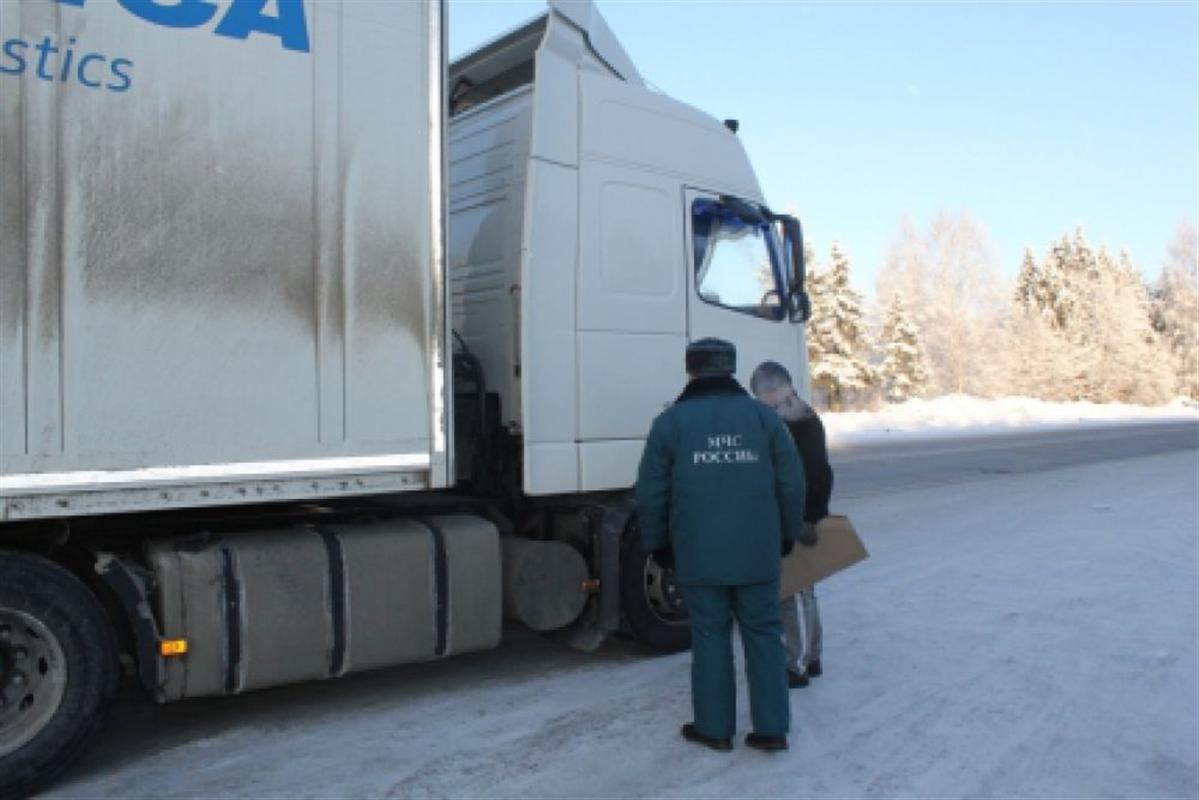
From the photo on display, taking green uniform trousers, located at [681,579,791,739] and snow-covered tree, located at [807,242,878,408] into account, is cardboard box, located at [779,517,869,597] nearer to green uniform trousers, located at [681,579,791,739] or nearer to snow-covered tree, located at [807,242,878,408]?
green uniform trousers, located at [681,579,791,739]

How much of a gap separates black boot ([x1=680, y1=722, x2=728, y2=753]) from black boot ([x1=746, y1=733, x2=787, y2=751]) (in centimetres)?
11

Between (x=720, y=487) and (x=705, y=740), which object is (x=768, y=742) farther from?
(x=720, y=487)

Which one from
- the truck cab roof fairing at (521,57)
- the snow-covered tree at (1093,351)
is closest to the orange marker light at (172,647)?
the truck cab roof fairing at (521,57)

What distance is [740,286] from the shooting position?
655 centimetres

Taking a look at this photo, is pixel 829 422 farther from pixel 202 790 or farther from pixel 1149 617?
pixel 202 790

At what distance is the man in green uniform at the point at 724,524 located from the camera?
173 inches

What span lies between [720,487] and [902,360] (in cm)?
5144

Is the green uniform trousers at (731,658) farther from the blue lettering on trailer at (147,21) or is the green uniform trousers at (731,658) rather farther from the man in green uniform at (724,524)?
the blue lettering on trailer at (147,21)

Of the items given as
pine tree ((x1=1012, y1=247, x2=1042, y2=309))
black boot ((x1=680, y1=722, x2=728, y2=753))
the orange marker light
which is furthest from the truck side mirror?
pine tree ((x1=1012, y1=247, x2=1042, y2=309))

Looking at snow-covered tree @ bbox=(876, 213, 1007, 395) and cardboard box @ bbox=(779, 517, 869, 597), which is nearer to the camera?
cardboard box @ bbox=(779, 517, 869, 597)

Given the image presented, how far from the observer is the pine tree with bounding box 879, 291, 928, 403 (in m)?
53.3

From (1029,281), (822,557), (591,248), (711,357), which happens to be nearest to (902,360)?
(1029,281)

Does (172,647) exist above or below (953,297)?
below

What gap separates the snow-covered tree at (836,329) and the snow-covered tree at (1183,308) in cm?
2303
